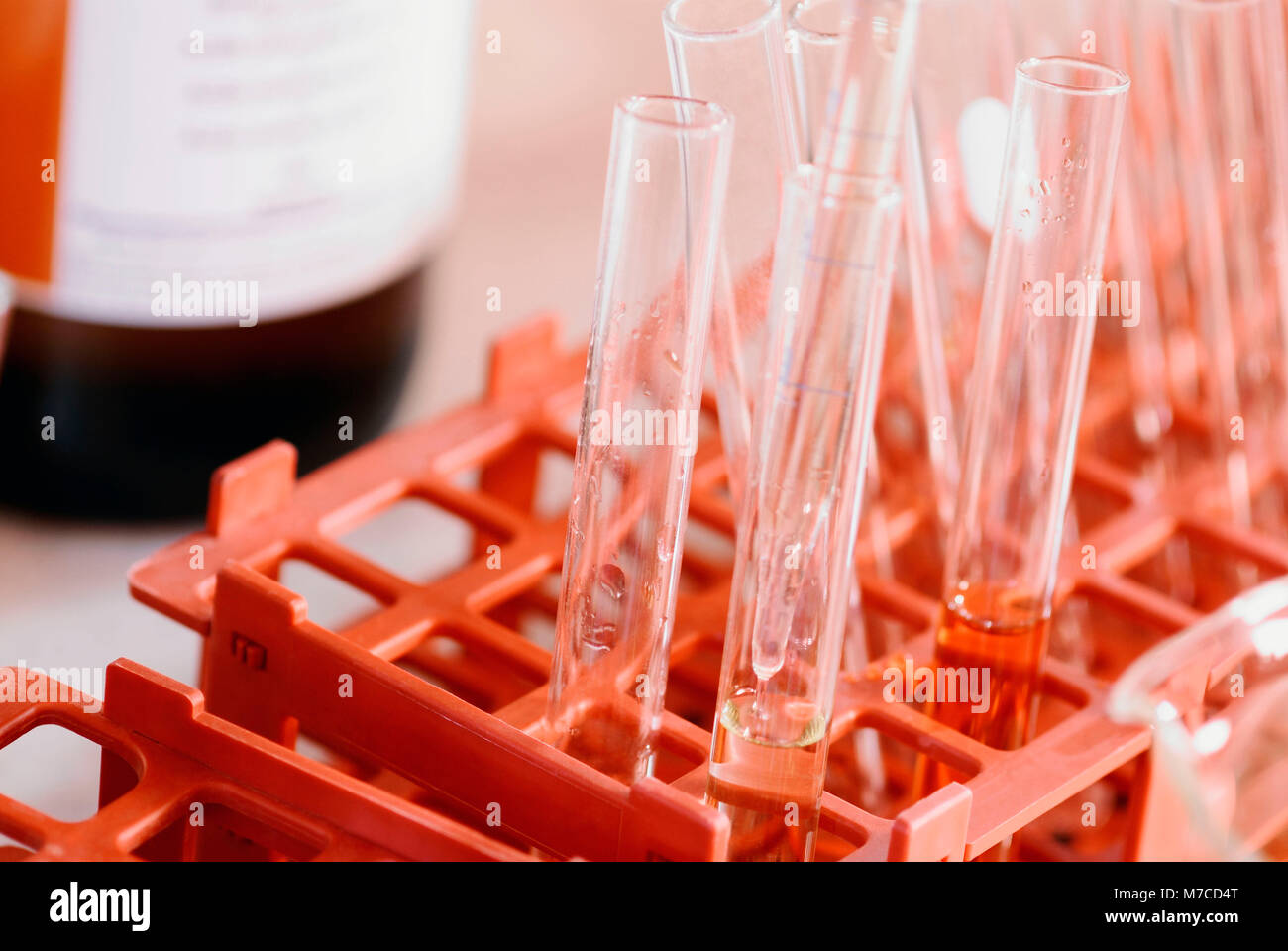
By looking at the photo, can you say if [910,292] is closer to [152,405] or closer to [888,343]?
[888,343]

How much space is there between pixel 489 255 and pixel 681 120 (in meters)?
0.46

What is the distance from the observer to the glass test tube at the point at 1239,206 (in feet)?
1.46

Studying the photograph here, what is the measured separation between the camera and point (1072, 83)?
0.32m

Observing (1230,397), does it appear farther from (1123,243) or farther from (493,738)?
(493,738)

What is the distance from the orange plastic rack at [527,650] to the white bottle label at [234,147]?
0.26ft

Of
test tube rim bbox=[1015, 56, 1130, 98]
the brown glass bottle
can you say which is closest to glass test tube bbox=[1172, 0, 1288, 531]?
test tube rim bbox=[1015, 56, 1130, 98]

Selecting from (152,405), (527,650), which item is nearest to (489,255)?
→ (152,405)

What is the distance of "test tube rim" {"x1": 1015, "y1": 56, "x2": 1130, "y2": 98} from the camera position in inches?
12.1

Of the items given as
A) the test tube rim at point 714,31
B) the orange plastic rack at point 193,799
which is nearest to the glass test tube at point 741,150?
the test tube rim at point 714,31

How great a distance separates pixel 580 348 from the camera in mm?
477

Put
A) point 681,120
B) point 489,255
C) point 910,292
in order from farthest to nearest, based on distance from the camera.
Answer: point 489,255, point 910,292, point 681,120


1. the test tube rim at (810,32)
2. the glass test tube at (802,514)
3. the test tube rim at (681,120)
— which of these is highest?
the test tube rim at (810,32)

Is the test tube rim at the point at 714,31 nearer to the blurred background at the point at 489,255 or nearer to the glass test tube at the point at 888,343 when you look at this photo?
the glass test tube at the point at 888,343

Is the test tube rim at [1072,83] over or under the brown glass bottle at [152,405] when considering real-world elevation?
over
